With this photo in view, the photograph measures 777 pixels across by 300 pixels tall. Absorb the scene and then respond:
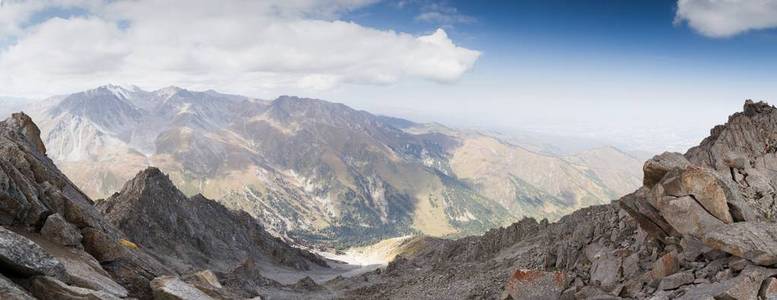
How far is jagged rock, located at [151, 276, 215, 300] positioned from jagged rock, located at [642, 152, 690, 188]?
106ft

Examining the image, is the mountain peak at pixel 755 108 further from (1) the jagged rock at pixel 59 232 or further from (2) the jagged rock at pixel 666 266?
(1) the jagged rock at pixel 59 232

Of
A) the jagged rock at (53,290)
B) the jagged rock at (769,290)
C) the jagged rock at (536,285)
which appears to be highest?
the jagged rock at (53,290)

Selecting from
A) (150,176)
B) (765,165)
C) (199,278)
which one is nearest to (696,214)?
(765,165)

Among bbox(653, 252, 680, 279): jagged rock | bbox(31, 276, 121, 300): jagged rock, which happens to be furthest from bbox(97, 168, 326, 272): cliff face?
bbox(653, 252, 680, 279): jagged rock

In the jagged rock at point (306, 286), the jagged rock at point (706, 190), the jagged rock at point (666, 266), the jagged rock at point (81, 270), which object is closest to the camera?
the jagged rock at point (81, 270)

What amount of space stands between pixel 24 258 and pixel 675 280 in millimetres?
34976

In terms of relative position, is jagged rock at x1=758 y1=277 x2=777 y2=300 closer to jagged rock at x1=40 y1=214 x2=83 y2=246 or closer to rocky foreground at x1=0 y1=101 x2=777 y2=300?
rocky foreground at x1=0 y1=101 x2=777 y2=300

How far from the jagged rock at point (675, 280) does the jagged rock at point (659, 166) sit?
28.9 ft

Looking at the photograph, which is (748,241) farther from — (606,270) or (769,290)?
(606,270)

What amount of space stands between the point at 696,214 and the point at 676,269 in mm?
4348

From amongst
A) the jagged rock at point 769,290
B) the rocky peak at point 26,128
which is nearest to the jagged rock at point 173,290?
the jagged rock at point 769,290

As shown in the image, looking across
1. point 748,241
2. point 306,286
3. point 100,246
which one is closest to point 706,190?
point 748,241

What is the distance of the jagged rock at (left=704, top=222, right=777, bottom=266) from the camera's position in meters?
26.4

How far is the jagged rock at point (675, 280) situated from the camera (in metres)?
28.8
